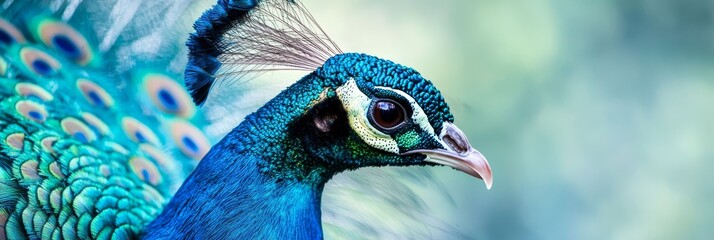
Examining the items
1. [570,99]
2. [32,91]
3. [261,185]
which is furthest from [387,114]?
[570,99]

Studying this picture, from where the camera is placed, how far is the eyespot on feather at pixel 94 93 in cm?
127

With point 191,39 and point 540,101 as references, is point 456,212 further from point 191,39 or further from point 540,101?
point 191,39

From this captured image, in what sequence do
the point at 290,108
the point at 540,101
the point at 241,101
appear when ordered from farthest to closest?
the point at 540,101 < the point at 241,101 < the point at 290,108

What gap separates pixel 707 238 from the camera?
2.06 metres

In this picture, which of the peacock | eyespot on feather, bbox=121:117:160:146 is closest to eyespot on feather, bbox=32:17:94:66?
the peacock

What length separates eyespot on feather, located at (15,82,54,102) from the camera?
1.23 metres

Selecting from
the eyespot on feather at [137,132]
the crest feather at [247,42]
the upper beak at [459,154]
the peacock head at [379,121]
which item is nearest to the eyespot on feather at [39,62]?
the eyespot on feather at [137,132]

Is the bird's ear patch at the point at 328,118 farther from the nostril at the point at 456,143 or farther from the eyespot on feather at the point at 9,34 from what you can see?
the eyespot on feather at the point at 9,34

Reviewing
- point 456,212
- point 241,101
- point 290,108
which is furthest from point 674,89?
point 290,108

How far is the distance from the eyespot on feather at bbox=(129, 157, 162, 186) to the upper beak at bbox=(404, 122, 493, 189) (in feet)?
1.62

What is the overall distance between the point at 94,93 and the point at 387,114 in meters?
Result: 0.54

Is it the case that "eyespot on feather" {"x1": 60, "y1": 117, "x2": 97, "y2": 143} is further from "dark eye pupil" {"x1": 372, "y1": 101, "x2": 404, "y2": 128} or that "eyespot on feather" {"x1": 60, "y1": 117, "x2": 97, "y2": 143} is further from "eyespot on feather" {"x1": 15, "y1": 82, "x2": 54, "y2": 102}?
"dark eye pupil" {"x1": 372, "y1": 101, "x2": 404, "y2": 128}

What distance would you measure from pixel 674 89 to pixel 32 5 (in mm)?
1480

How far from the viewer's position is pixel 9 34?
1259 mm
